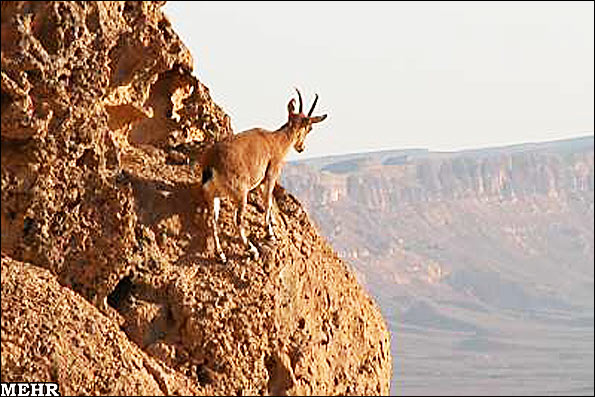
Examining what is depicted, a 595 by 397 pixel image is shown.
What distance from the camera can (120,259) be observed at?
8.11m

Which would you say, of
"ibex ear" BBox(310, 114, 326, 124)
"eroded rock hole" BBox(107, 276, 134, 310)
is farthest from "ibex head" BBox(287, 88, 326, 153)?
"eroded rock hole" BBox(107, 276, 134, 310)

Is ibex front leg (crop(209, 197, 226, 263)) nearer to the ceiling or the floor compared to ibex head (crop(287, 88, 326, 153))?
nearer to the floor

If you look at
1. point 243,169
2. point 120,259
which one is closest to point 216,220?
point 243,169

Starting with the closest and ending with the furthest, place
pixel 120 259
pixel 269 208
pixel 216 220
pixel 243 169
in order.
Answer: pixel 120 259, pixel 216 220, pixel 243 169, pixel 269 208

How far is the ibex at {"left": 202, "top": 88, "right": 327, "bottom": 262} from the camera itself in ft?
28.7

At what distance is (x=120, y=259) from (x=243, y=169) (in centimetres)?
130

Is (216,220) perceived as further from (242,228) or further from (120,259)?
(120,259)

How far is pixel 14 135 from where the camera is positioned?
7758 millimetres

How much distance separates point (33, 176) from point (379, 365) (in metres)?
3.38

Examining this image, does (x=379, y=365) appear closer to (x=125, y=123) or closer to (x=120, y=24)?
(x=125, y=123)

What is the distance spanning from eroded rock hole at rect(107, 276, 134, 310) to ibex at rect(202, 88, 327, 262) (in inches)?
29.9

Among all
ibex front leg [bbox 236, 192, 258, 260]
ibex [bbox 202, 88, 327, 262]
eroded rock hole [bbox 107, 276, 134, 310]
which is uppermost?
ibex [bbox 202, 88, 327, 262]

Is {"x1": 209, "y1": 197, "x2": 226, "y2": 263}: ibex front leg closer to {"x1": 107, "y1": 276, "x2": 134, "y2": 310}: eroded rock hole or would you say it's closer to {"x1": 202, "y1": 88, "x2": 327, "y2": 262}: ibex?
{"x1": 202, "y1": 88, "x2": 327, "y2": 262}: ibex

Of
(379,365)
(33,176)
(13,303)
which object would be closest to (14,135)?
(33,176)
